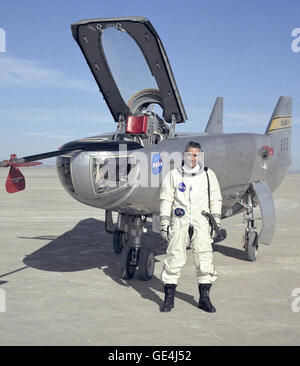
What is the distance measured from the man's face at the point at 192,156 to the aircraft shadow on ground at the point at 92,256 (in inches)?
76.8

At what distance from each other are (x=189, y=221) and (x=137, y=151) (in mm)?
1404

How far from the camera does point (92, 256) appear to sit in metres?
9.14

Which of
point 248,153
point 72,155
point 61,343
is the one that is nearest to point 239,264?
point 248,153

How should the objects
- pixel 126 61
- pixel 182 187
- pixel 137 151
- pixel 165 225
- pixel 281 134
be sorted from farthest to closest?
pixel 281 134 < pixel 126 61 < pixel 137 151 < pixel 182 187 < pixel 165 225

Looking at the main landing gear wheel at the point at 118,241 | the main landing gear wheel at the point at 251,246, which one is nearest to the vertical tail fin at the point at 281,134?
the main landing gear wheel at the point at 251,246

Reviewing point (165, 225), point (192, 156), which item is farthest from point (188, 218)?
point (192, 156)

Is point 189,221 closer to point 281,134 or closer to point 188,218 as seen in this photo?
point 188,218

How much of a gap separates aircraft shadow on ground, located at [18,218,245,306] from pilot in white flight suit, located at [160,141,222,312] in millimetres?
493

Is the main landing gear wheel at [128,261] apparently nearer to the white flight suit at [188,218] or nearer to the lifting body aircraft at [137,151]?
the lifting body aircraft at [137,151]

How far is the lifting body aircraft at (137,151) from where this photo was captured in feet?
20.1

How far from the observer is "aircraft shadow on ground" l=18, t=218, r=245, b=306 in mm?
6828

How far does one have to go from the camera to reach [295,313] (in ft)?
18.2

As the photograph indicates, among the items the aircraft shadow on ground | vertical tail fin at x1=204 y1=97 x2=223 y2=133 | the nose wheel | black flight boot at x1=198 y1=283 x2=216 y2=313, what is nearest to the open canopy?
the nose wheel
